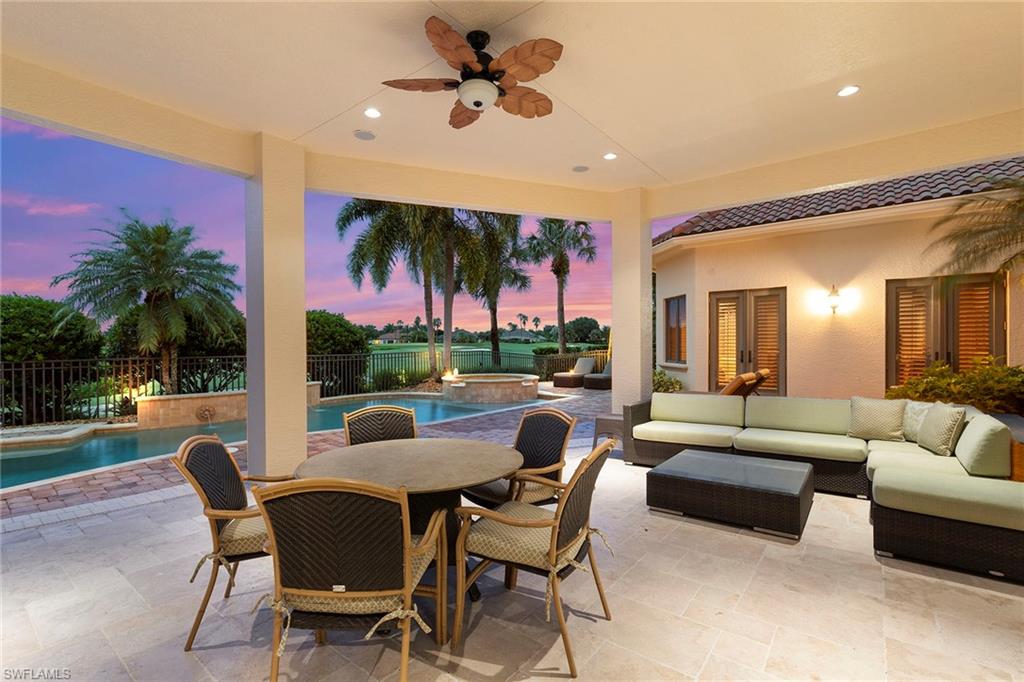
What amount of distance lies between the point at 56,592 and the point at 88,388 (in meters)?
7.90

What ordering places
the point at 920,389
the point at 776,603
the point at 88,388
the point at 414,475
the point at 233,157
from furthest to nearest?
the point at 88,388 → the point at 920,389 → the point at 233,157 → the point at 776,603 → the point at 414,475

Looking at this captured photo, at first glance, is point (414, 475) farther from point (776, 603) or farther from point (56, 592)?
point (56, 592)

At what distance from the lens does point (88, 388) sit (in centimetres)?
883

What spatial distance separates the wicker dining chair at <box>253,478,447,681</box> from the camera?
178 cm

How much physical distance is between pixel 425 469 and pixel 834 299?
26.3ft

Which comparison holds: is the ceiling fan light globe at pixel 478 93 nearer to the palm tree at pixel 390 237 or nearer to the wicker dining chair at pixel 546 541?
the wicker dining chair at pixel 546 541

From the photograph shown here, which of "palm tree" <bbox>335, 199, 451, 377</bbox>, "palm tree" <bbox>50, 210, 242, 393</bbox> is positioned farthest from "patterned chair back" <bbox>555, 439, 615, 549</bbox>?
"palm tree" <bbox>335, 199, 451, 377</bbox>

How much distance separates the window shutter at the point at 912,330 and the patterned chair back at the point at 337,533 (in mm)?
8679

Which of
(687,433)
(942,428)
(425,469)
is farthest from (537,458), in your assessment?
(942,428)

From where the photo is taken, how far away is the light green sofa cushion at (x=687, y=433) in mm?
5078

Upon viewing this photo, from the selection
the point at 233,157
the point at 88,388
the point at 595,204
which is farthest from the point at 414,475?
the point at 88,388

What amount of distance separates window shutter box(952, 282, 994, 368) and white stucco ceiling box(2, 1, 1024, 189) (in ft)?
13.4

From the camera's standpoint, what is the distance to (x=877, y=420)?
4.64 m

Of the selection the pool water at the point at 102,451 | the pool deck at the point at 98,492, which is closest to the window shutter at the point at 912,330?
the pool deck at the point at 98,492
